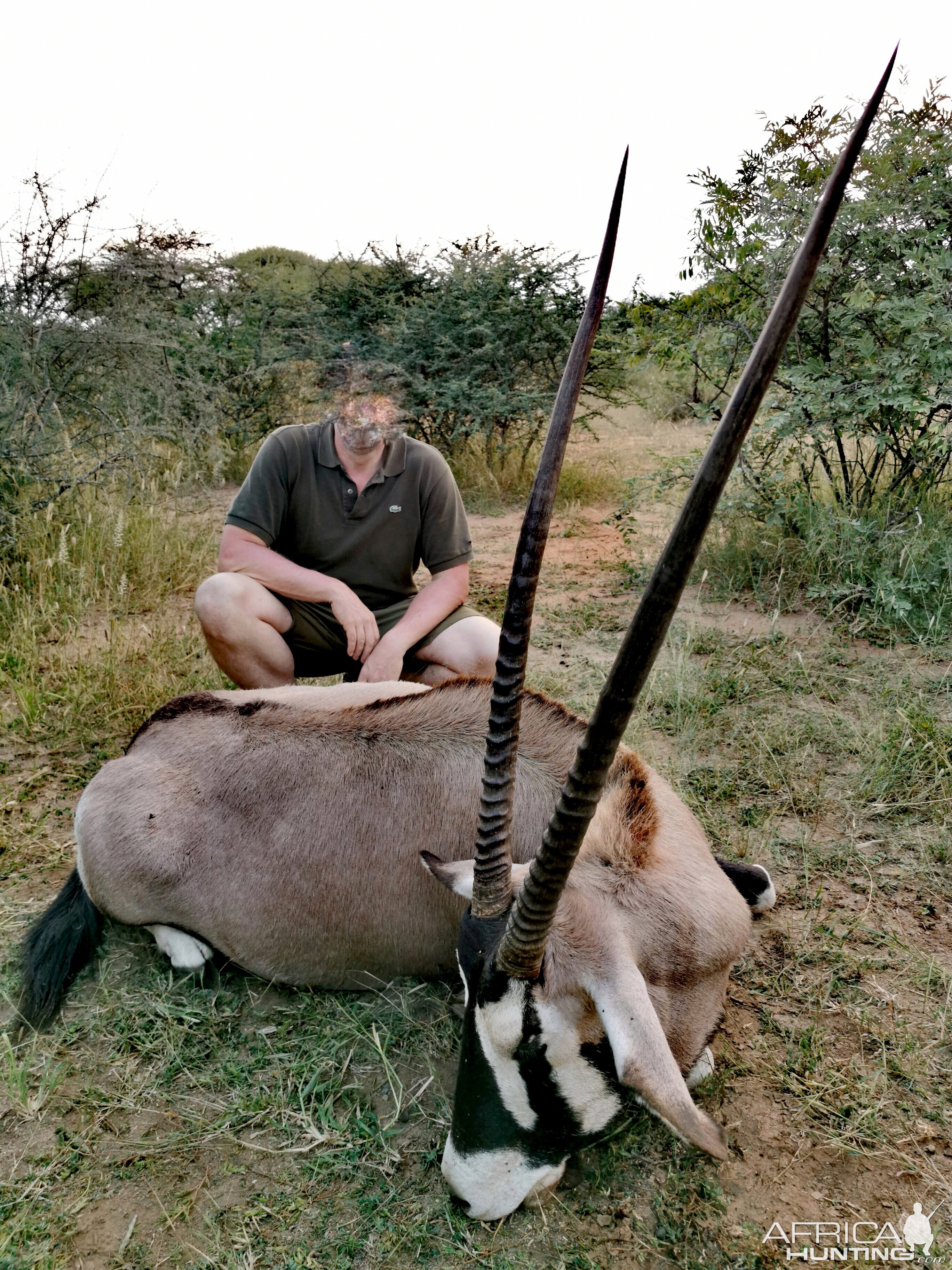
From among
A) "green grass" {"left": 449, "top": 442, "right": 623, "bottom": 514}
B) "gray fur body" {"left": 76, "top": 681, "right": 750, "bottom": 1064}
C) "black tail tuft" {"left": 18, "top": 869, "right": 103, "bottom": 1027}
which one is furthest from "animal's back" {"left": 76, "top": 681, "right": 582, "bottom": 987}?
"green grass" {"left": 449, "top": 442, "right": 623, "bottom": 514}

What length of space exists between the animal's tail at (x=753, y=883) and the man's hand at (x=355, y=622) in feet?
5.63

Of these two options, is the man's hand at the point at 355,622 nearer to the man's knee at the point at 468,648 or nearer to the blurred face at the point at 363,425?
the man's knee at the point at 468,648

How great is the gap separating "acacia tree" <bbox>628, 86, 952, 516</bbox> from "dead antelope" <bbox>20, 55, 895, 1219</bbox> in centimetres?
390

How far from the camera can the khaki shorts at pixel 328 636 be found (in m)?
4.14

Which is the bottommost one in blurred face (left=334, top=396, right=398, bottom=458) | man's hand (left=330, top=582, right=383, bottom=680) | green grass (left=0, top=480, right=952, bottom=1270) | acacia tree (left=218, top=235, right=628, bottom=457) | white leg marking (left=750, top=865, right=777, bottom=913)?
green grass (left=0, top=480, right=952, bottom=1270)

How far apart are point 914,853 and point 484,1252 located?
7.39ft

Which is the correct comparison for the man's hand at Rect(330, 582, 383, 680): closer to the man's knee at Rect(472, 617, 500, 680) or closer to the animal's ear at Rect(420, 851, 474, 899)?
the man's knee at Rect(472, 617, 500, 680)

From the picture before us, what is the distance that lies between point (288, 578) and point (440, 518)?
0.80 meters

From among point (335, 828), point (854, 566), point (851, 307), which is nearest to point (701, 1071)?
point (335, 828)

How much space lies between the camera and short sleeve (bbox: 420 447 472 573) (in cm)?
416

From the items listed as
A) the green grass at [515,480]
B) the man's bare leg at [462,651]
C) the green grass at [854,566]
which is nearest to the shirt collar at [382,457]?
the man's bare leg at [462,651]

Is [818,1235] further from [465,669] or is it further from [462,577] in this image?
[462,577]

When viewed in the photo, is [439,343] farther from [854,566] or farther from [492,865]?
[492,865]

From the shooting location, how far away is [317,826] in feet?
8.66
